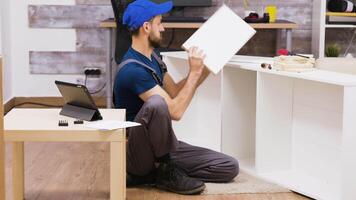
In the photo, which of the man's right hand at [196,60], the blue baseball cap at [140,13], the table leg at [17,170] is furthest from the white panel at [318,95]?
the table leg at [17,170]

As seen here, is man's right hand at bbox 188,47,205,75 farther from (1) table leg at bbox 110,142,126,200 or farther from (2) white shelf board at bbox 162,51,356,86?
(1) table leg at bbox 110,142,126,200

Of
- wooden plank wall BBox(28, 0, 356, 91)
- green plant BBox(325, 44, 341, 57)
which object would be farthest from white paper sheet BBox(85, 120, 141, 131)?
green plant BBox(325, 44, 341, 57)

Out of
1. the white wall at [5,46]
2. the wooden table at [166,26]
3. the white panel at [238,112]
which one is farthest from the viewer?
the white wall at [5,46]

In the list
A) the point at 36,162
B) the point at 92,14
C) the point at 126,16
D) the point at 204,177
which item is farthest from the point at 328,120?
the point at 92,14

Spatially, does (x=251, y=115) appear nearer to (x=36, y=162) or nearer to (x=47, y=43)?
(x=36, y=162)

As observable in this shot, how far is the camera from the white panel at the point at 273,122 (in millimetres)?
3139

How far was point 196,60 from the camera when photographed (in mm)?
3008

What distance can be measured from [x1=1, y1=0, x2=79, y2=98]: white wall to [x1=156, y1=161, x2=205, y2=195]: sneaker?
2.57 meters

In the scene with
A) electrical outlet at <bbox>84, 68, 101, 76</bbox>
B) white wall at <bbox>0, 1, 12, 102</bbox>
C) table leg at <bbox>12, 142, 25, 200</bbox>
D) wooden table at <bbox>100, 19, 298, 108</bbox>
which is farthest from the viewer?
electrical outlet at <bbox>84, 68, 101, 76</bbox>

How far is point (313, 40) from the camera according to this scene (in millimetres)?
5383

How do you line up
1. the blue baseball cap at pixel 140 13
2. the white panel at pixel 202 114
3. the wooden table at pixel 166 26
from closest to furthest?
1. the blue baseball cap at pixel 140 13
2. the white panel at pixel 202 114
3. the wooden table at pixel 166 26

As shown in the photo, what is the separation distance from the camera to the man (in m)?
2.92

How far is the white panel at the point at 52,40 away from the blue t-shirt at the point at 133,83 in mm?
2354

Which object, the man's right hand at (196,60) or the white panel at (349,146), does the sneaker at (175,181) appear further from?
the white panel at (349,146)
